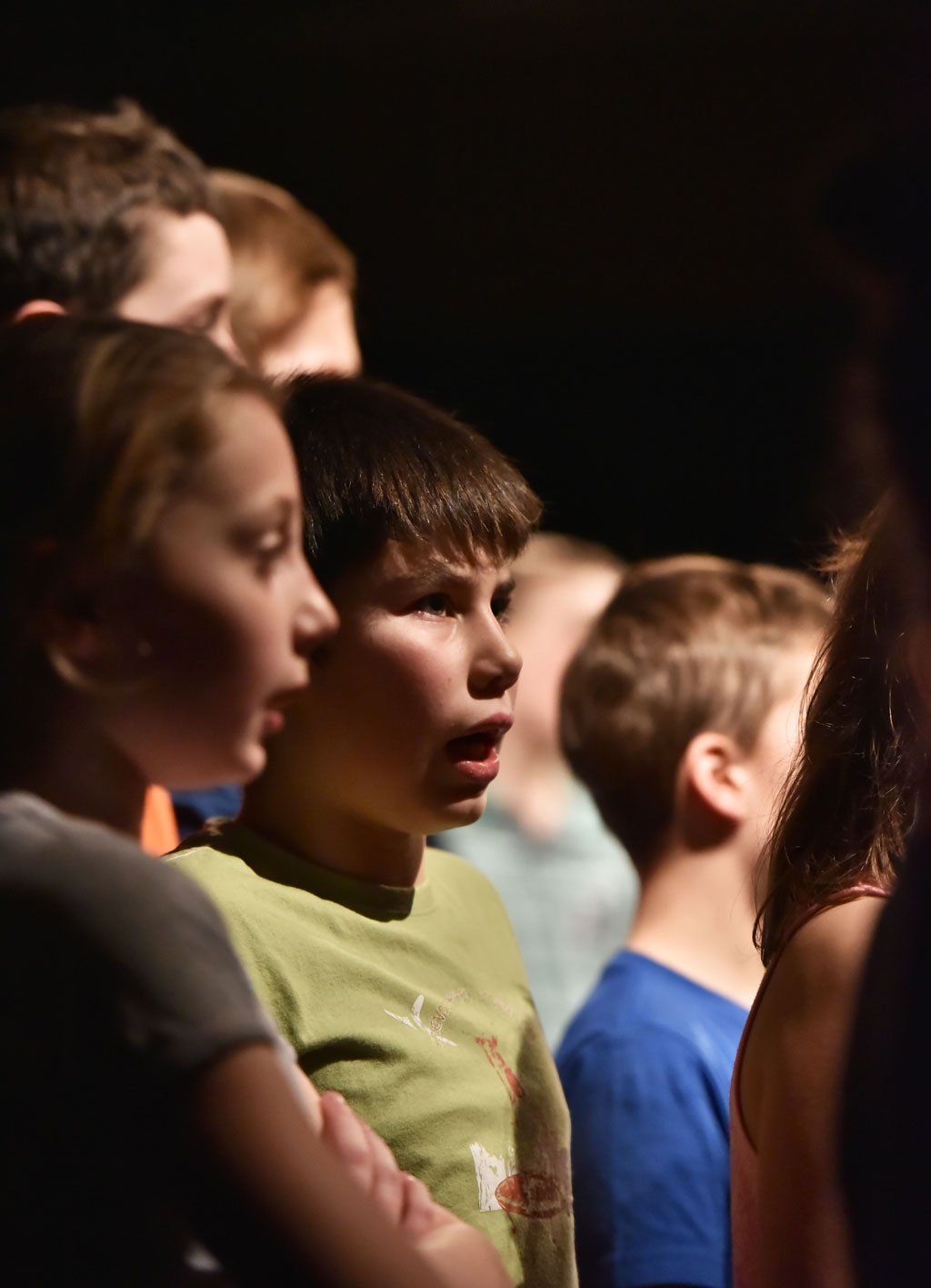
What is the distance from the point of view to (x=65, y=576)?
2.34 ft

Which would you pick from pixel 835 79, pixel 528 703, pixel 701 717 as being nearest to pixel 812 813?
pixel 701 717

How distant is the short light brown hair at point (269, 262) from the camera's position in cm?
220

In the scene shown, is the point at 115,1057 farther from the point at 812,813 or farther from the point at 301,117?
the point at 301,117

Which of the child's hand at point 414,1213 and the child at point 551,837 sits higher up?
the child's hand at point 414,1213

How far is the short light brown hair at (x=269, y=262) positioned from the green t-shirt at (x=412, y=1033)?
112cm

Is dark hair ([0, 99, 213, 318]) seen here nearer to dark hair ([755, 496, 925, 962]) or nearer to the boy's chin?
the boy's chin

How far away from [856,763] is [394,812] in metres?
0.39

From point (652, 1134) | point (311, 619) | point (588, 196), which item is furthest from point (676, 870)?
point (588, 196)

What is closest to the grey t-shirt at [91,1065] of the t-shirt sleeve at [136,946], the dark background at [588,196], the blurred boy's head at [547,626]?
the t-shirt sleeve at [136,946]

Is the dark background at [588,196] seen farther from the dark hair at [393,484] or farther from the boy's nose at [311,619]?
the boy's nose at [311,619]

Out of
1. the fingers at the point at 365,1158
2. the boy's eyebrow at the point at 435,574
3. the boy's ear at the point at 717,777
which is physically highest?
the boy's eyebrow at the point at 435,574

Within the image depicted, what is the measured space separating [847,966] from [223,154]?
376 cm

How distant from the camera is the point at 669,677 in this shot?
196 cm

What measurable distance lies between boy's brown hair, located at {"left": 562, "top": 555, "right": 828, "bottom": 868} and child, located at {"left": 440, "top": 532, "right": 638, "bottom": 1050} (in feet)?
2.53
